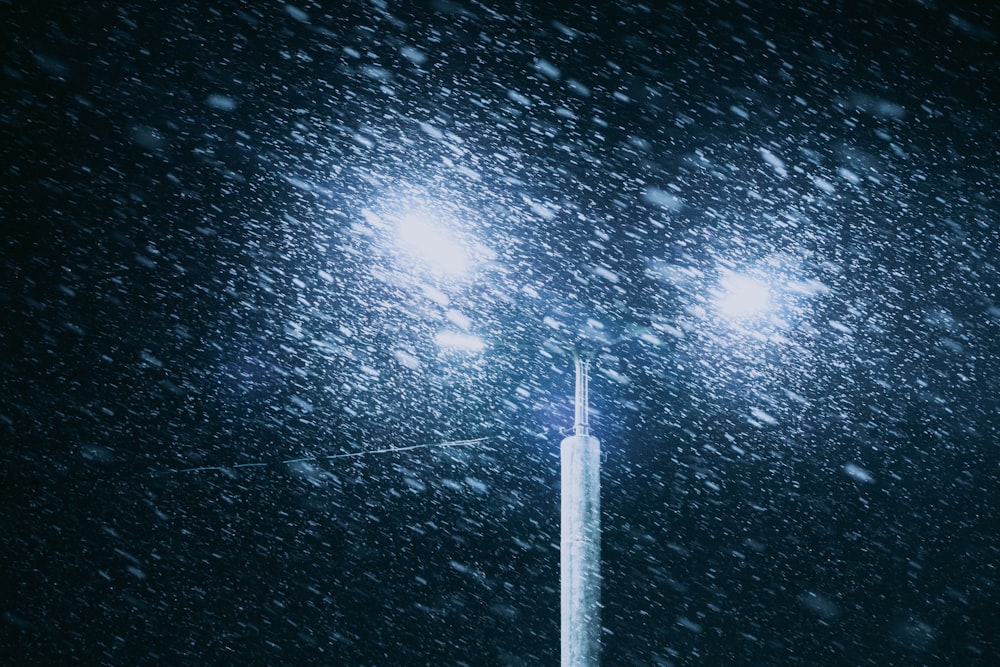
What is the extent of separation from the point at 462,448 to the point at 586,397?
6.42 metres

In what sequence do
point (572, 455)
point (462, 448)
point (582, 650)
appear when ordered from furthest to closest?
point (462, 448)
point (572, 455)
point (582, 650)

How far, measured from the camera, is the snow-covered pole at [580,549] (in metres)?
5.78

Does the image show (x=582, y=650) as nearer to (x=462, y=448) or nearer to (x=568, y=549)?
(x=568, y=549)

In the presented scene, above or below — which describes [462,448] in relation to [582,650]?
below

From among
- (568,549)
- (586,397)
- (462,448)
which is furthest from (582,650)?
(462,448)

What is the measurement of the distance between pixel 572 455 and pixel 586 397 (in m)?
0.60

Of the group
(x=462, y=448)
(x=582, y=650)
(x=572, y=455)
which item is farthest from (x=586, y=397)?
(x=462, y=448)

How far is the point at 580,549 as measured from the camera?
599 centimetres

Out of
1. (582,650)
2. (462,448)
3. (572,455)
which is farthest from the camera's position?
(462,448)

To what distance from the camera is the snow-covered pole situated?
5.78 metres

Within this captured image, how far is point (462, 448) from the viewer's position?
12906 millimetres

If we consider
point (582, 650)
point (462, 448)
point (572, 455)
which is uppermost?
point (572, 455)

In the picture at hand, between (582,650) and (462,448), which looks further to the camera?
(462,448)

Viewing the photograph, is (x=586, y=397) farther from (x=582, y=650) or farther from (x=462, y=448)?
(x=462, y=448)
